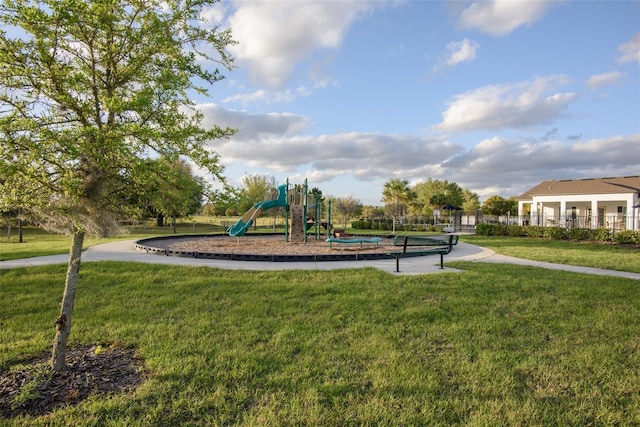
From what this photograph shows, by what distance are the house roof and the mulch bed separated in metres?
34.6

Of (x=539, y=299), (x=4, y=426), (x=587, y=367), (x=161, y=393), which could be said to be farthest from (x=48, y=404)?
(x=539, y=299)

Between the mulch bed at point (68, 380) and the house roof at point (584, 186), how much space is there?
1361 inches

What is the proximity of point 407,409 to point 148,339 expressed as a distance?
10.2ft

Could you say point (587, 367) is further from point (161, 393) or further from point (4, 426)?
point (4, 426)

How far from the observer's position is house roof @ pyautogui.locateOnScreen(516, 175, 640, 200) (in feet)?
94.9

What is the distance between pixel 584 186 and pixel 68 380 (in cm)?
3866

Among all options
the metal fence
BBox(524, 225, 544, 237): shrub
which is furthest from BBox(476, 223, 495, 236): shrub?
the metal fence

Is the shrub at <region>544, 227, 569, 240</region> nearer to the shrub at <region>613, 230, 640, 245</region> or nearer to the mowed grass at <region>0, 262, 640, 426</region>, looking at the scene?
the shrub at <region>613, 230, 640, 245</region>

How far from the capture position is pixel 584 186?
3181cm

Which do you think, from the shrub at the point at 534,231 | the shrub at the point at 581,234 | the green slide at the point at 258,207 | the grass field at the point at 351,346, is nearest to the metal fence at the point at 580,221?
the shrub at the point at 534,231

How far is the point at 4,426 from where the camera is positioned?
2.70 meters

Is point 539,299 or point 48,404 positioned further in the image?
point 539,299

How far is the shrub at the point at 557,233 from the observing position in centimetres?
1953

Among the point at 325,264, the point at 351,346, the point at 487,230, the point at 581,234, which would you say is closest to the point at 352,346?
the point at 351,346
